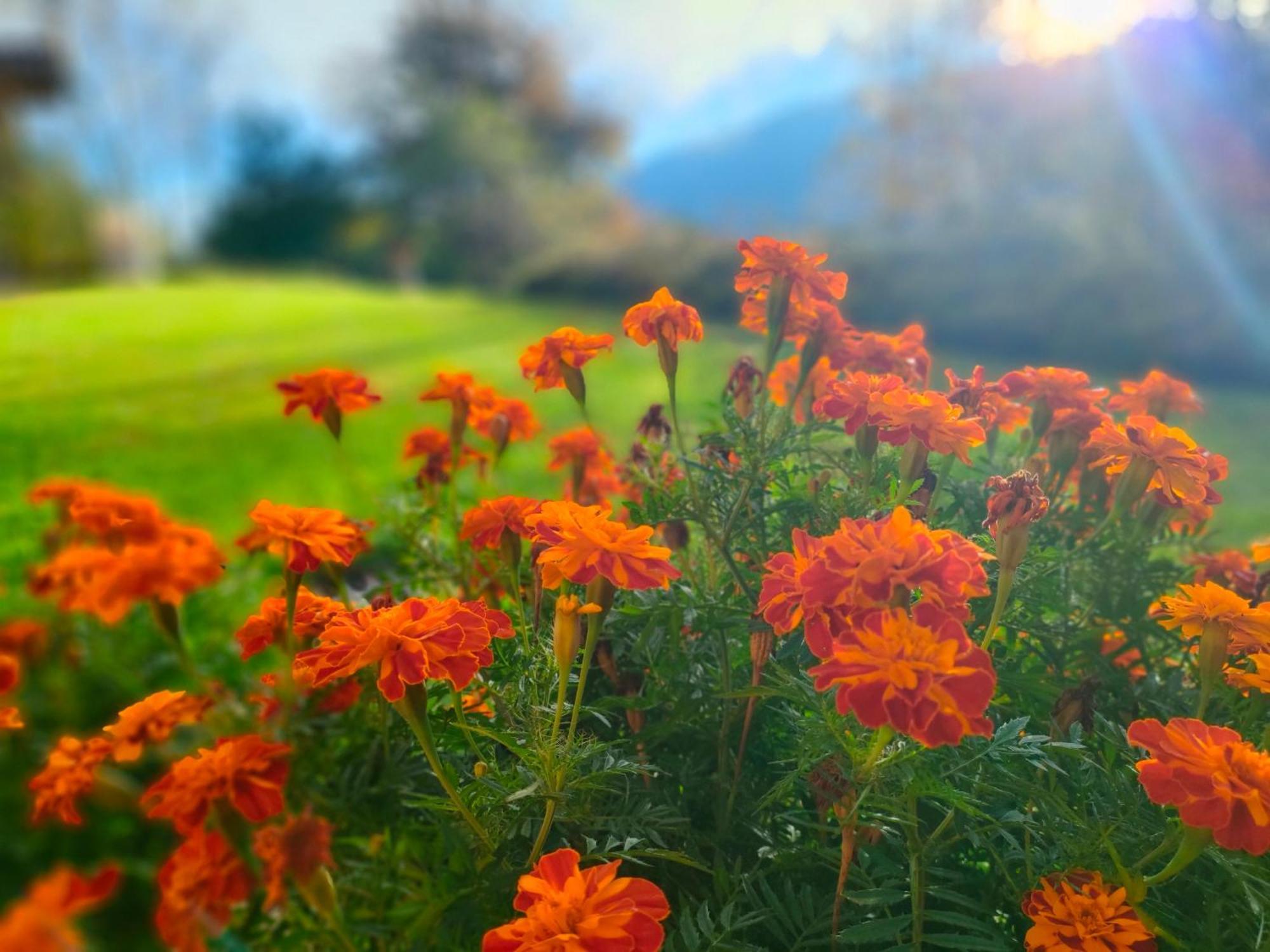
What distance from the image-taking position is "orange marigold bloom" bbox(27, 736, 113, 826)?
31.3 inches

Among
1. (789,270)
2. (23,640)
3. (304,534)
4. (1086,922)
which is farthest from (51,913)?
(23,640)

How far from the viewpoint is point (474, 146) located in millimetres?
14641

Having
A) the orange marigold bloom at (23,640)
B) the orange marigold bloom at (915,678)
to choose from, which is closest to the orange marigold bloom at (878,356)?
the orange marigold bloom at (915,678)

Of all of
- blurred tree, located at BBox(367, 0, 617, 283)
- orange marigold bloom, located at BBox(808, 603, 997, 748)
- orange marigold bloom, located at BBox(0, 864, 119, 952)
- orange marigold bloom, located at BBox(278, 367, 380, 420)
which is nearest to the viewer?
orange marigold bloom, located at BBox(0, 864, 119, 952)

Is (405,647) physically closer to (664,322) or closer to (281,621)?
(281,621)

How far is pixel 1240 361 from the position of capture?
5793mm

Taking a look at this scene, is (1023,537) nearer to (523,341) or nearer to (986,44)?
(523,341)

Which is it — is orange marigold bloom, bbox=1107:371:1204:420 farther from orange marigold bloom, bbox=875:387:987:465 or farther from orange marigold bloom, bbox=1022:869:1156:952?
orange marigold bloom, bbox=1022:869:1156:952

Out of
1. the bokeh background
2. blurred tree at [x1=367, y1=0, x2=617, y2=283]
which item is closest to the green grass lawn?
the bokeh background

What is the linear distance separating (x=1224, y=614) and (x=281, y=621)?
0.78m

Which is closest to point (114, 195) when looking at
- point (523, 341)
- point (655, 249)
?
point (655, 249)

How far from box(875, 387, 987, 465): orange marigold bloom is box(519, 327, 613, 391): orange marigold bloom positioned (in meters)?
0.29

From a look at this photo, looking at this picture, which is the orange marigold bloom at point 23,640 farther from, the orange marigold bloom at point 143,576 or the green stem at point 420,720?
the green stem at point 420,720

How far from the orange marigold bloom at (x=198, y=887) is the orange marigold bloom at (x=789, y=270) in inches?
26.6
